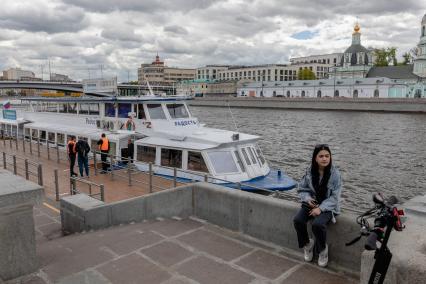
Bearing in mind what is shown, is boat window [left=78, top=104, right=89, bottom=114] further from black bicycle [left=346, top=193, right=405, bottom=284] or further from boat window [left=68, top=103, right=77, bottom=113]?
black bicycle [left=346, top=193, right=405, bottom=284]

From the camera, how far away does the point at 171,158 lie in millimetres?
14422

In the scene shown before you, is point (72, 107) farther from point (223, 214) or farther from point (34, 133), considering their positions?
point (223, 214)

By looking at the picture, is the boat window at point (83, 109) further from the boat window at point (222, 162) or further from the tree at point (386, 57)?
the tree at point (386, 57)

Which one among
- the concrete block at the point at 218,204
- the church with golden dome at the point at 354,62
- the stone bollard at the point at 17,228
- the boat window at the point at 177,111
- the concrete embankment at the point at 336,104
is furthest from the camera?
the church with golden dome at the point at 354,62

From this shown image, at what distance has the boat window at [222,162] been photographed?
13.5 meters

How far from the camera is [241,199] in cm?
628

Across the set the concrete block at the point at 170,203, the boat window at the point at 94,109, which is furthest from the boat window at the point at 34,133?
the concrete block at the point at 170,203

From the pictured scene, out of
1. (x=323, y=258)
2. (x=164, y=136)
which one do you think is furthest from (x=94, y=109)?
(x=323, y=258)

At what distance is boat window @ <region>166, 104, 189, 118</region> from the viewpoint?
17219 millimetres

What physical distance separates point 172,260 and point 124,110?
1345 centimetres

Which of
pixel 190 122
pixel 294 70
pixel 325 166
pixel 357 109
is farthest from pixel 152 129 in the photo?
pixel 294 70

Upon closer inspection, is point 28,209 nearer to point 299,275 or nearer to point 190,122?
point 299,275

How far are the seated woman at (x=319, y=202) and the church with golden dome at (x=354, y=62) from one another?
13729cm

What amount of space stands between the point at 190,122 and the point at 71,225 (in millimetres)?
10070
